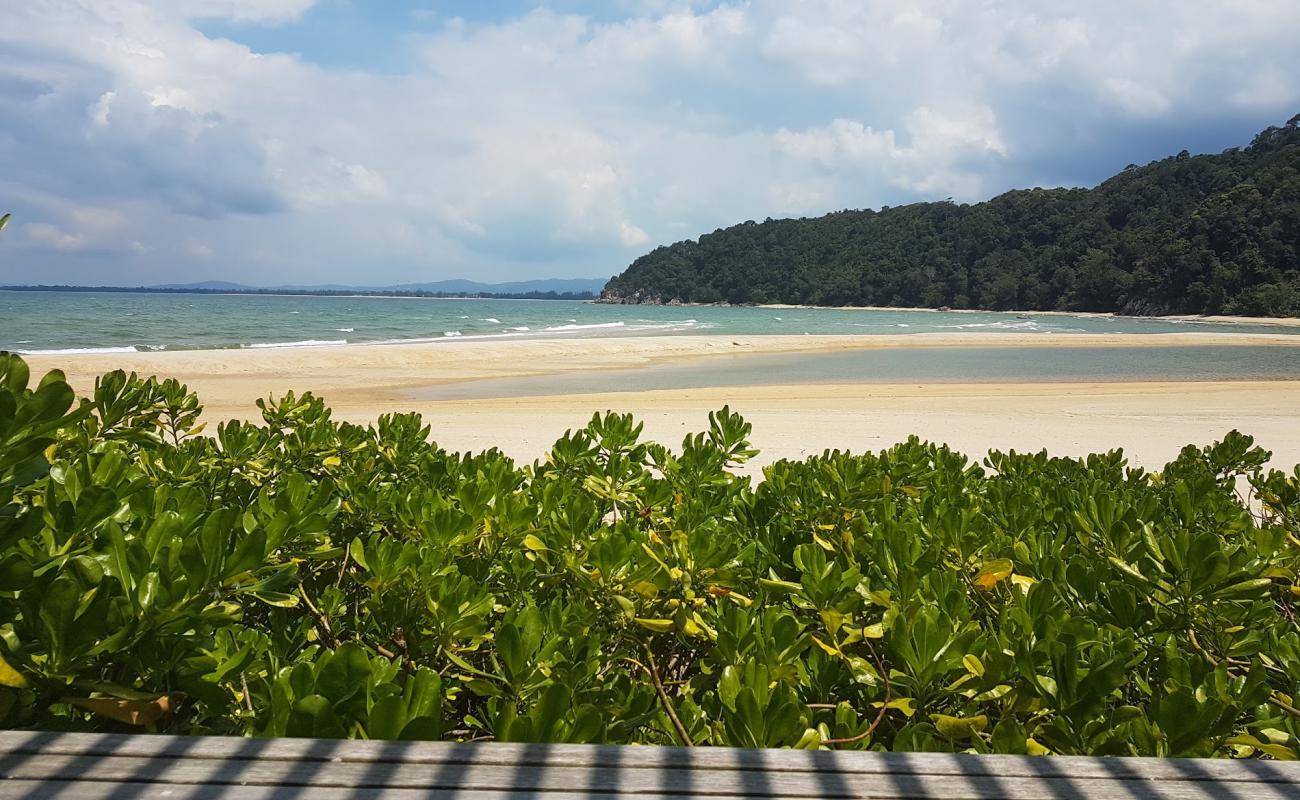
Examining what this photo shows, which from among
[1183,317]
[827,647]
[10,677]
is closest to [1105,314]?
[1183,317]

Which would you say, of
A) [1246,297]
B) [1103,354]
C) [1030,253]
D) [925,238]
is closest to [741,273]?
[925,238]

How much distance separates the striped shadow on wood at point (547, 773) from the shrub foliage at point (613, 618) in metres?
0.07

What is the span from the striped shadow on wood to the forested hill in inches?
2965

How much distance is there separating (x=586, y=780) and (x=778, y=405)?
34.6 ft

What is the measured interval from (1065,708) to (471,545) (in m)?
1.25

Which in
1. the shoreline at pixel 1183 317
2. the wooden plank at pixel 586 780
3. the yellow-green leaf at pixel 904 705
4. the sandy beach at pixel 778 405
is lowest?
the sandy beach at pixel 778 405

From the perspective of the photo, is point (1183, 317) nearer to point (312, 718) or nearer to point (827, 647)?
point (827, 647)

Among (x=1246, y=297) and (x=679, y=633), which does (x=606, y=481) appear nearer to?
(x=679, y=633)

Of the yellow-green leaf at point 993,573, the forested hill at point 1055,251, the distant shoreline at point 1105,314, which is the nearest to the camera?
the yellow-green leaf at point 993,573

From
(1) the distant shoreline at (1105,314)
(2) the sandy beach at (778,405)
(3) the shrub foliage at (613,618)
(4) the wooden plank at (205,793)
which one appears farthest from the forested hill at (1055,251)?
(4) the wooden plank at (205,793)

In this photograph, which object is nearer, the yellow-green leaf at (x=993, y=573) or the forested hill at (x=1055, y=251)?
the yellow-green leaf at (x=993, y=573)

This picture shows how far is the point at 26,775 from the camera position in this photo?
2.93ft

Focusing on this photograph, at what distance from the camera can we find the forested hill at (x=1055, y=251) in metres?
62.9

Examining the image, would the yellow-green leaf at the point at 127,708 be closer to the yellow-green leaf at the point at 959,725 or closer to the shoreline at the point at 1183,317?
the yellow-green leaf at the point at 959,725
